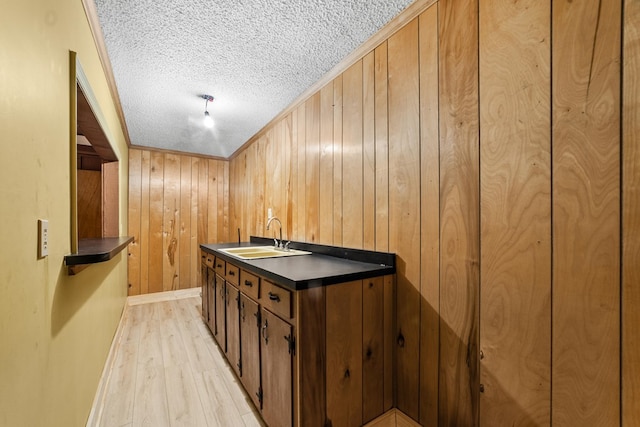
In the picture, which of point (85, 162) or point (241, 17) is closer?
point (241, 17)

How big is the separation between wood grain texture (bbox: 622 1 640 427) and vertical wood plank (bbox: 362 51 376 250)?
110cm

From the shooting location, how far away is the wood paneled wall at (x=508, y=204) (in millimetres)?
906

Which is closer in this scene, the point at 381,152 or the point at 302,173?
the point at 381,152

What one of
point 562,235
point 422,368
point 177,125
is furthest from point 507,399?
point 177,125

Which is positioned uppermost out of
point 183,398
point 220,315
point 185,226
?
point 185,226

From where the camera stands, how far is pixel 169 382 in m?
2.06

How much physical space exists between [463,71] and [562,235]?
840mm

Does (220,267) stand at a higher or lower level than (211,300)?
higher

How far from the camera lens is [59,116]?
1.09 metres

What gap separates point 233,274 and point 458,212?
5.23 ft

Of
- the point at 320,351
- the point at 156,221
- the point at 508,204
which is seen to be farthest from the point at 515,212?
the point at 156,221

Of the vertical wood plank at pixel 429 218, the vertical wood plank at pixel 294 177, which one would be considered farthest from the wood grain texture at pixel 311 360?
the vertical wood plank at pixel 294 177

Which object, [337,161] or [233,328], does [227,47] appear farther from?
[233,328]

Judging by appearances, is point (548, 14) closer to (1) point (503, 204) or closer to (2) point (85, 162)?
(1) point (503, 204)
